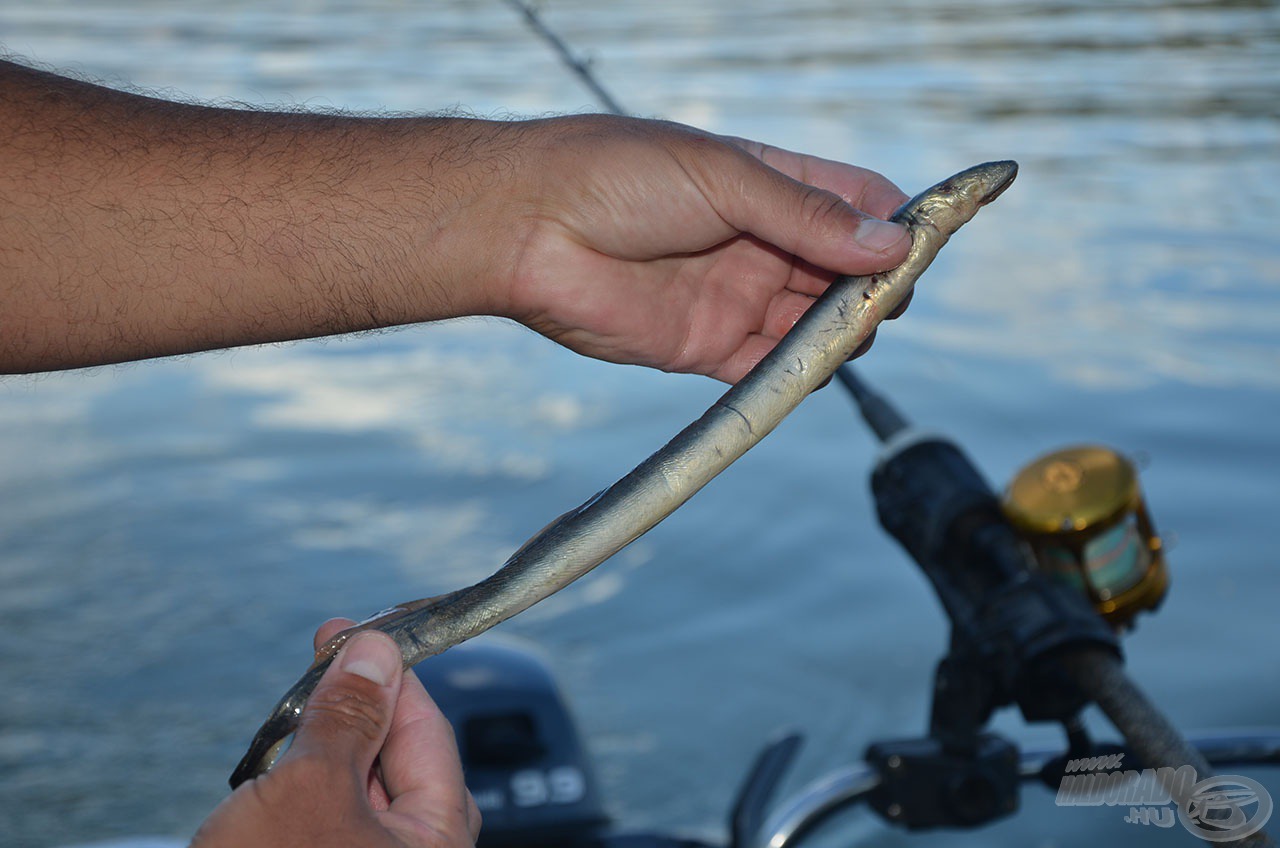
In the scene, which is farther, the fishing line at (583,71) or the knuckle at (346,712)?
the fishing line at (583,71)

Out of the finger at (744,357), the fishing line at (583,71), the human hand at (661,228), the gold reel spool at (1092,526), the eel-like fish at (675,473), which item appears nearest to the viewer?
the eel-like fish at (675,473)

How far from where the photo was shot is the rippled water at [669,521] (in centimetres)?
473

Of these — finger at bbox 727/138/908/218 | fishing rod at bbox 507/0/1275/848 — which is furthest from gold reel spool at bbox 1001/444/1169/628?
finger at bbox 727/138/908/218

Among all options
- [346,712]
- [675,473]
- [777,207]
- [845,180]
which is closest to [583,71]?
[845,180]

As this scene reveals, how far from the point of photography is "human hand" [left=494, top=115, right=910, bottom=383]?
6.81 ft

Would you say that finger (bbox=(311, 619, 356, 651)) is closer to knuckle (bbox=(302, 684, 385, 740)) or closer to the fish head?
knuckle (bbox=(302, 684, 385, 740))

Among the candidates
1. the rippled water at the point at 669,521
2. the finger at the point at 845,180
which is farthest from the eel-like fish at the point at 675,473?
the rippled water at the point at 669,521

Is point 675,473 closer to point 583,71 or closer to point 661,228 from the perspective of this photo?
point 661,228

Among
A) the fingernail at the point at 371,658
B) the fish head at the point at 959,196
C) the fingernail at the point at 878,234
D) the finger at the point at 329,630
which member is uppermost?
the fish head at the point at 959,196

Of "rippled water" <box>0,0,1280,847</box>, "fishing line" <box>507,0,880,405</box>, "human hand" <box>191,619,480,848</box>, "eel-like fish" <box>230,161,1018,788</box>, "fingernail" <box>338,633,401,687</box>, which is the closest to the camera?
"human hand" <box>191,619,480,848</box>

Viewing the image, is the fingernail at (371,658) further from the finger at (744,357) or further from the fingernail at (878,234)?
the finger at (744,357)

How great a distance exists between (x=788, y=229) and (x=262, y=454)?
203 inches

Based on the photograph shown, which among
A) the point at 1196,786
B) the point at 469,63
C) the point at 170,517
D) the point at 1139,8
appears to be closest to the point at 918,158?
the point at 469,63

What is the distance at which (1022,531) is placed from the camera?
9.35 ft
